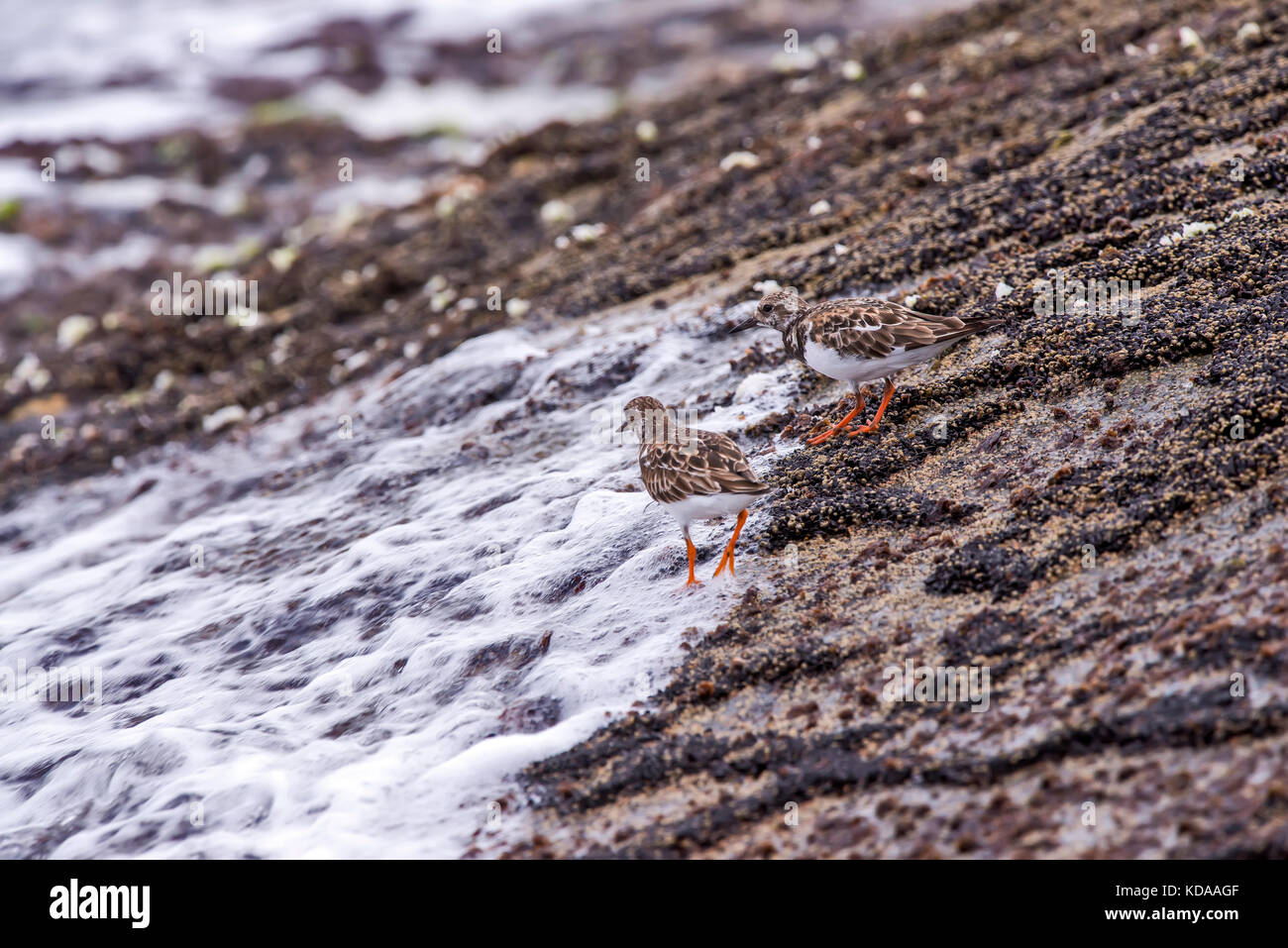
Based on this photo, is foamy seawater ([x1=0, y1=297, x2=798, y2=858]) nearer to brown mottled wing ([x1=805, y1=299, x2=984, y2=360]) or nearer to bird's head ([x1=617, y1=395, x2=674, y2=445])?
bird's head ([x1=617, y1=395, x2=674, y2=445])

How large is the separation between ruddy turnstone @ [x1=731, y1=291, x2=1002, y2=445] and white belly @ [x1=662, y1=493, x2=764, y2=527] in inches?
62.6

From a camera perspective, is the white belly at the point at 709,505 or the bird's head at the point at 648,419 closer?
the white belly at the point at 709,505

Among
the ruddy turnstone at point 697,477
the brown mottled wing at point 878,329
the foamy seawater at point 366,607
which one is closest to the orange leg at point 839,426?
the foamy seawater at point 366,607

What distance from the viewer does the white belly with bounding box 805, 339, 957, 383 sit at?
8195mm

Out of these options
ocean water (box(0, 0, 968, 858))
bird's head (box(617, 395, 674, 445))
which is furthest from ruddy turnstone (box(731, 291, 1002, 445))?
bird's head (box(617, 395, 674, 445))

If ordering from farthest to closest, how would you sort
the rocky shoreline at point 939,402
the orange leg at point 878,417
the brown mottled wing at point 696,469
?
the orange leg at point 878,417, the brown mottled wing at point 696,469, the rocky shoreline at point 939,402

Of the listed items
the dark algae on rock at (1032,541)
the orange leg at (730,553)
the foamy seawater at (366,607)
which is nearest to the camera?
the dark algae on rock at (1032,541)

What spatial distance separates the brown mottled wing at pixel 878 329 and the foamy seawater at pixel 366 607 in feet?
4.38

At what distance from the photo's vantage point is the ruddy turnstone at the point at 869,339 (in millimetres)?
8148

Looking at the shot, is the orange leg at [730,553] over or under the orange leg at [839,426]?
under

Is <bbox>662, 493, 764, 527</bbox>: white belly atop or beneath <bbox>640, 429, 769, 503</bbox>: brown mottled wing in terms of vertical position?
beneath

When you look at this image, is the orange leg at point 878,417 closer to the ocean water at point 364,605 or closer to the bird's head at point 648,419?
the ocean water at point 364,605

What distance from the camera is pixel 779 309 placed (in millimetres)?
9297

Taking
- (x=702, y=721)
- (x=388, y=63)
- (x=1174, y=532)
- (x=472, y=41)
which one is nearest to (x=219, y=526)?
(x=702, y=721)
